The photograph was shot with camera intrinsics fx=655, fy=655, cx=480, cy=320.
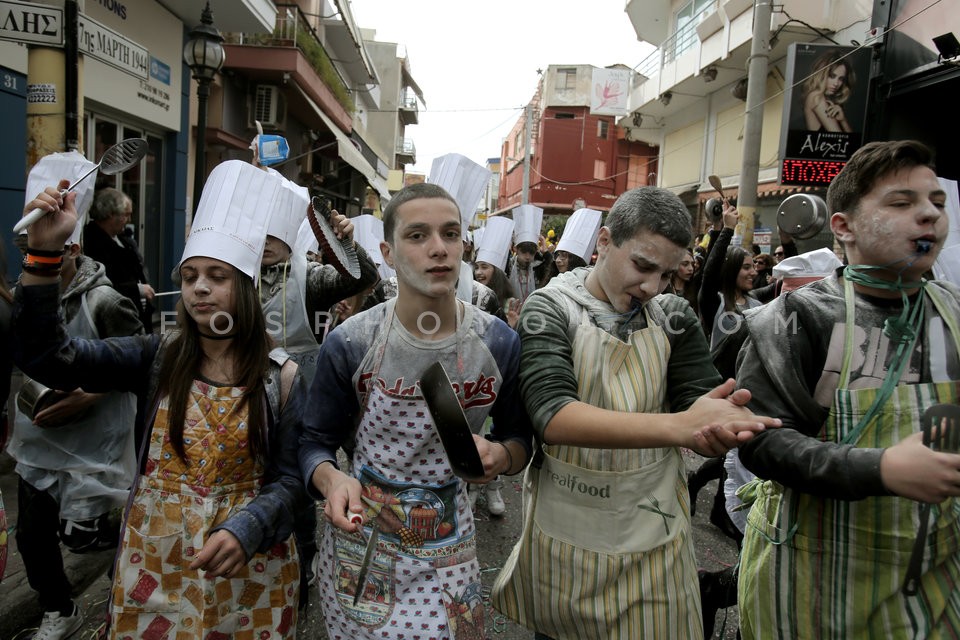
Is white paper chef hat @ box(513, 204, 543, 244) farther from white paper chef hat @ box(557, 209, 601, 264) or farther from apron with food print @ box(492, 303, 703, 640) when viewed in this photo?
apron with food print @ box(492, 303, 703, 640)

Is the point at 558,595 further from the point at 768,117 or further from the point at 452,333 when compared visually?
the point at 768,117

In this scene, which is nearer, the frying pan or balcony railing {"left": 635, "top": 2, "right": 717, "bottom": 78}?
the frying pan

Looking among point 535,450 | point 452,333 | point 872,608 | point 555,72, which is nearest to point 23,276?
point 452,333

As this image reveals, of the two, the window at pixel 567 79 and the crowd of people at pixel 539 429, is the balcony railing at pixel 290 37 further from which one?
the window at pixel 567 79

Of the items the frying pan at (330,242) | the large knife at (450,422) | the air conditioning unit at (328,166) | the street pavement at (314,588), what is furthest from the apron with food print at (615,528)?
the air conditioning unit at (328,166)

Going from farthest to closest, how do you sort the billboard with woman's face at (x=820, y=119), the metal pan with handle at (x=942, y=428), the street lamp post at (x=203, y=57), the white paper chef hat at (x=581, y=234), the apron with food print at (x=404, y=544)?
1. the billboard with woman's face at (x=820, y=119)
2. the street lamp post at (x=203, y=57)
3. the white paper chef hat at (x=581, y=234)
4. the apron with food print at (x=404, y=544)
5. the metal pan with handle at (x=942, y=428)

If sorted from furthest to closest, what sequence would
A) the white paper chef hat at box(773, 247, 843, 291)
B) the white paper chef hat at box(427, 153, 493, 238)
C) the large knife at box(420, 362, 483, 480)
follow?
1. the white paper chef hat at box(427, 153, 493, 238)
2. the white paper chef hat at box(773, 247, 843, 291)
3. the large knife at box(420, 362, 483, 480)

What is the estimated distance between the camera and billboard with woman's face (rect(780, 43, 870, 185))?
934cm

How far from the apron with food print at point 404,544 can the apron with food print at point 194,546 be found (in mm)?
224

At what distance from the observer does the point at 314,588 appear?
3.49 meters

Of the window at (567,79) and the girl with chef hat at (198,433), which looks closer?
the girl with chef hat at (198,433)

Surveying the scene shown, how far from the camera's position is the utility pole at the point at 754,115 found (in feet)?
29.9

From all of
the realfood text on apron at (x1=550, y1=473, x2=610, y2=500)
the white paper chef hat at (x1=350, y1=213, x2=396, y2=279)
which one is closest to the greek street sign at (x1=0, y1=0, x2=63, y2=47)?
the white paper chef hat at (x1=350, y1=213, x2=396, y2=279)

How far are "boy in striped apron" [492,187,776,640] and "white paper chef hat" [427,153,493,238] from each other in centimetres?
190
